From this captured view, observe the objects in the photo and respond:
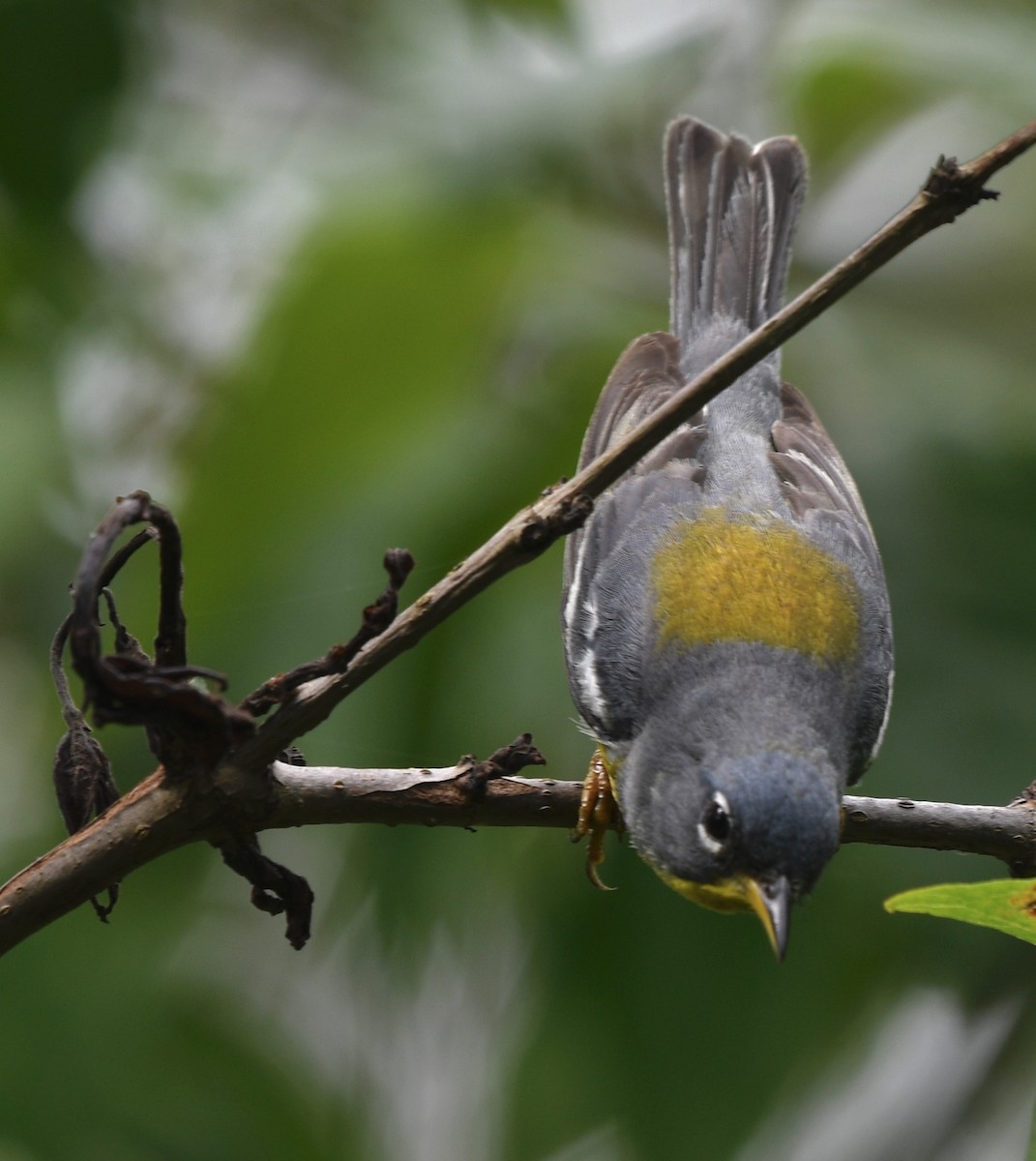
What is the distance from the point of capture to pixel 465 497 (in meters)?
3.82

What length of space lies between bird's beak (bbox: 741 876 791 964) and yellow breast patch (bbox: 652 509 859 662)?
2.20ft

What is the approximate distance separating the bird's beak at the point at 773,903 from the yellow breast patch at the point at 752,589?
672mm

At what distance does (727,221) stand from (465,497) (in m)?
1.66

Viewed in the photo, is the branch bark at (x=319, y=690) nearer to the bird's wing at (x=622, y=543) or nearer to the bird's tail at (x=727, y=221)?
the bird's wing at (x=622, y=543)

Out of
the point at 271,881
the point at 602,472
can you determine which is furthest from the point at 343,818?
the point at 602,472

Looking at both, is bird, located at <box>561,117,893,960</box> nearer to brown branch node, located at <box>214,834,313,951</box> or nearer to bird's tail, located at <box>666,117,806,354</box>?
bird's tail, located at <box>666,117,806,354</box>

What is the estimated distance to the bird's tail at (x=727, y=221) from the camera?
477cm

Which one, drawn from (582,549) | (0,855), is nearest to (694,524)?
(582,549)

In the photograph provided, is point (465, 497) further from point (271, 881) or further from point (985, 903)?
point (985, 903)

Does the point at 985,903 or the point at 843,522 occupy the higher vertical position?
the point at 843,522

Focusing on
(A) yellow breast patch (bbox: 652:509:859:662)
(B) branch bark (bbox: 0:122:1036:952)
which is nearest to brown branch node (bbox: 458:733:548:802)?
(B) branch bark (bbox: 0:122:1036:952)

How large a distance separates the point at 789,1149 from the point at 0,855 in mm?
2853

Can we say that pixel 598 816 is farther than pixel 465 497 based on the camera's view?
Yes

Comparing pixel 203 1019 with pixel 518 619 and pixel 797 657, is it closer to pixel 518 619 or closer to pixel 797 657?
pixel 518 619
